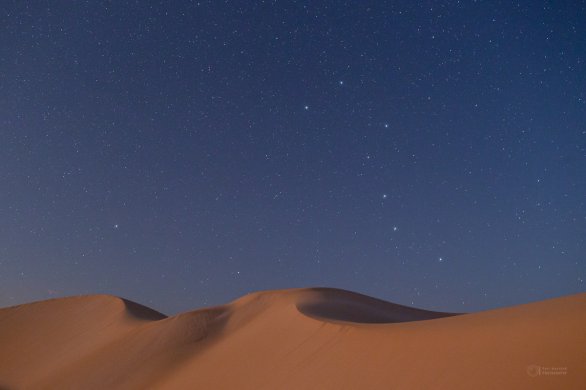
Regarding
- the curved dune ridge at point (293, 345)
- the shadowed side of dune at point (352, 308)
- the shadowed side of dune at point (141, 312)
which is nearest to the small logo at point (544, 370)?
the curved dune ridge at point (293, 345)

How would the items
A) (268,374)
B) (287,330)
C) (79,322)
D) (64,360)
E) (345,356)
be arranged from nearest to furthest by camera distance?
1. (345,356)
2. (268,374)
3. (287,330)
4. (64,360)
5. (79,322)

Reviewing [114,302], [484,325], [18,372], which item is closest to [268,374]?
[484,325]

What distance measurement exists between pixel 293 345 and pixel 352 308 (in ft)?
16.5

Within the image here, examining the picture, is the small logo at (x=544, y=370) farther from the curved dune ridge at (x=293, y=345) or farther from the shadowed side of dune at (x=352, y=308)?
the shadowed side of dune at (x=352, y=308)

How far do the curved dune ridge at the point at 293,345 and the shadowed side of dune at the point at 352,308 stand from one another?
8cm

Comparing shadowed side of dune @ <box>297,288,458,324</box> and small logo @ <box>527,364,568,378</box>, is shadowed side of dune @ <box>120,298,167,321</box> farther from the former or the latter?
small logo @ <box>527,364,568,378</box>

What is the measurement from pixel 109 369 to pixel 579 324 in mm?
11697

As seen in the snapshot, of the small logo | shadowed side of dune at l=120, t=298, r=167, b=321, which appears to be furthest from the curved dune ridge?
shadowed side of dune at l=120, t=298, r=167, b=321

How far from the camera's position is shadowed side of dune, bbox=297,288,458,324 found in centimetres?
1133

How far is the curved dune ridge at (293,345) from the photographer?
4438 mm

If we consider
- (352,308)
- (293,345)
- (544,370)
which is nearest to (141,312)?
(352,308)

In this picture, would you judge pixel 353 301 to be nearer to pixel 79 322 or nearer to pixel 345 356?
pixel 345 356

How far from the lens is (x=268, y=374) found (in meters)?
7.56

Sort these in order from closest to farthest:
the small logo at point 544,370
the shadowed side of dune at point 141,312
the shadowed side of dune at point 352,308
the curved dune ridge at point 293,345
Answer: the small logo at point 544,370 < the curved dune ridge at point 293,345 < the shadowed side of dune at point 352,308 < the shadowed side of dune at point 141,312
